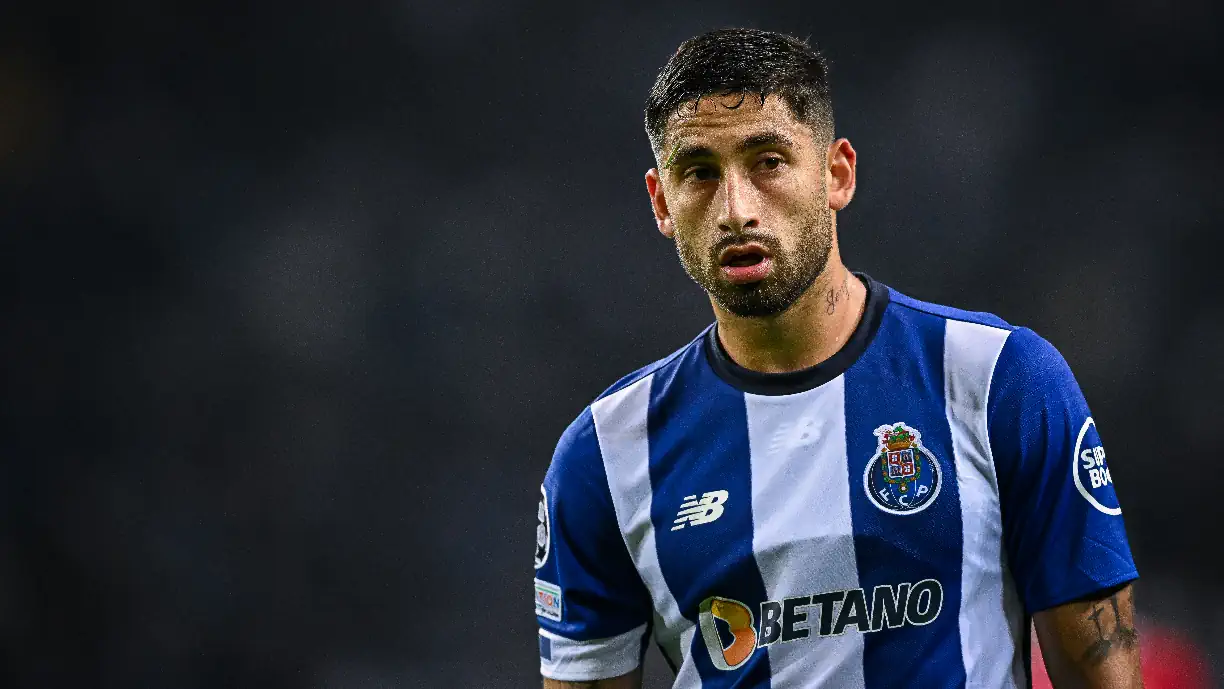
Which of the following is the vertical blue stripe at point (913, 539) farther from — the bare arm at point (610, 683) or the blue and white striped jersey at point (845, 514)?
the bare arm at point (610, 683)

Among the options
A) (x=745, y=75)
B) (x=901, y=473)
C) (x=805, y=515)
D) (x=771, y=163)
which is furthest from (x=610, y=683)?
(x=745, y=75)

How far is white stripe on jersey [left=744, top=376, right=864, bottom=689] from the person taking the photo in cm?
166

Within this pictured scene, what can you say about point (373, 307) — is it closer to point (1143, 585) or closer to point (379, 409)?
point (379, 409)

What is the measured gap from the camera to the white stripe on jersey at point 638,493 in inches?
70.3

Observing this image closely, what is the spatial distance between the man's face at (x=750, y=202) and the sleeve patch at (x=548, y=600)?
0.49m

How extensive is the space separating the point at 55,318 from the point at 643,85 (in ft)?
6.75

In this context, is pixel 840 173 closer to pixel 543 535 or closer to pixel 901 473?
pixel 901 473

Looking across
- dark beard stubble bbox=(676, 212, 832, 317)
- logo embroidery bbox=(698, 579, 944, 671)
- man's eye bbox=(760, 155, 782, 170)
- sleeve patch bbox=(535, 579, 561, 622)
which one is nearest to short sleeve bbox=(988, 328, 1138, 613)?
logo embroidery bbox=(698, 579, 944, 671)

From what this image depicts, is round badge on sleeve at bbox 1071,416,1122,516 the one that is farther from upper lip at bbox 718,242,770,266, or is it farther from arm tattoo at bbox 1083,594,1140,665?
upper lip at bbox 718,242,770,266

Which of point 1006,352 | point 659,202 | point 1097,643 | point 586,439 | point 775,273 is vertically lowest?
point 1097,643

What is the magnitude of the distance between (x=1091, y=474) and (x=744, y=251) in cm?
50

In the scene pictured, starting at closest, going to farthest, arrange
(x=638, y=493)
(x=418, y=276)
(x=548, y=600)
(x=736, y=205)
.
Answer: (x=736, y=205) < (x=638, y=493) < (x=548, y=600) < (x=418, y=276)

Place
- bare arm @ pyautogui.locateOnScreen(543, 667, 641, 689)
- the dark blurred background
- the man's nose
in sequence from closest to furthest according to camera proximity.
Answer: the man's nose, bare arm @ pyautogui.locateOnScreen(543, 667, 641, 689), the dark blurred background

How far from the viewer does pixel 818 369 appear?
177 centimetres
